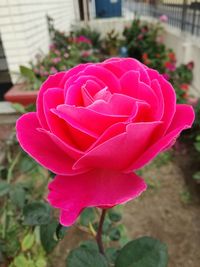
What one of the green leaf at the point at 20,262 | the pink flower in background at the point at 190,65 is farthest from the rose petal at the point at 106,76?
the pink flower in background at the point at 190,65

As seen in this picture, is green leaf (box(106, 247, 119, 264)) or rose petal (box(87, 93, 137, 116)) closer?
rose petal (box(87, 93, 137, 116))

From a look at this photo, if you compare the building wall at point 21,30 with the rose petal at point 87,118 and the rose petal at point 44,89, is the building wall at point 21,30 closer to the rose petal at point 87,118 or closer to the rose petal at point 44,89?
the rose petal at point 44,89

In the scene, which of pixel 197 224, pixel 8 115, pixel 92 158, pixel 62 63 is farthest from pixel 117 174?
pixel 62 63

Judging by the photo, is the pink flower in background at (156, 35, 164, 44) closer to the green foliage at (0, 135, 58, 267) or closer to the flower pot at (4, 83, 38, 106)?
the flower pot at (4, 83, 38, 106)

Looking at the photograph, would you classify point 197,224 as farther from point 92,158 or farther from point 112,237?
point 92,158

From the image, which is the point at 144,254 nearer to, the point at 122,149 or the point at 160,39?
the point at 122,149

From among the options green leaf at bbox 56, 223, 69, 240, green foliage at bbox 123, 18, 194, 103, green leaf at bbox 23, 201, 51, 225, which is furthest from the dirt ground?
green foliage at bbox 123, 18, 194, 103
